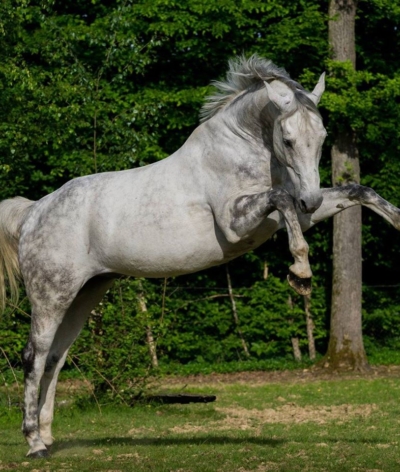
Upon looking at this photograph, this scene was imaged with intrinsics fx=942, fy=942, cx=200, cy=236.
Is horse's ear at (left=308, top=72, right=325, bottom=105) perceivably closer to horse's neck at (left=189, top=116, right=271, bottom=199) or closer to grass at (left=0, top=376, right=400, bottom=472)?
horse's neck at (left=189, top=116, right=271, bottom=199)

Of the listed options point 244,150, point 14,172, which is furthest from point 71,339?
point 14,172

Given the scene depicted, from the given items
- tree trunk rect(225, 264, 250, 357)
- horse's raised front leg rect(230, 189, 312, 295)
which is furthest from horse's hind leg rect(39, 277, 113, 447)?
tree trunk rect(225, 264, 250, 357)

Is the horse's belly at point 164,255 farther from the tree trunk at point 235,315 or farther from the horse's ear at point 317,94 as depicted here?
the tree trunk at point 235,315

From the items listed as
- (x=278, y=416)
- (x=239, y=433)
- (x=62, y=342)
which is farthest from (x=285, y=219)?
(x=278, y=416)

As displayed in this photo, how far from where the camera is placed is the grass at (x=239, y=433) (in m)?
7.32

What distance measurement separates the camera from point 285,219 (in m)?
6.62

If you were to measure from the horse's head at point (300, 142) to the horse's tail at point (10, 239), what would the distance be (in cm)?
282

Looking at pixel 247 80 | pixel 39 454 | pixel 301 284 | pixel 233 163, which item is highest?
pixel 247 80

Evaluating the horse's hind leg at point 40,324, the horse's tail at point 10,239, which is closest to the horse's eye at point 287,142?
the horse's hind leg at point 40,324

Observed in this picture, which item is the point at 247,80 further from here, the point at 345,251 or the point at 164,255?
the point at 345,251

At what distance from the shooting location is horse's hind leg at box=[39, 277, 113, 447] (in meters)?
8.25

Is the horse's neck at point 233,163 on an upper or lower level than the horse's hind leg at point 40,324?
upper

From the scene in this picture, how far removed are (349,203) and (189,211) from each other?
121 cm

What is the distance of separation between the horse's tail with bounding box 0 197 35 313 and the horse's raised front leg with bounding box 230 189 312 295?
2463mm
